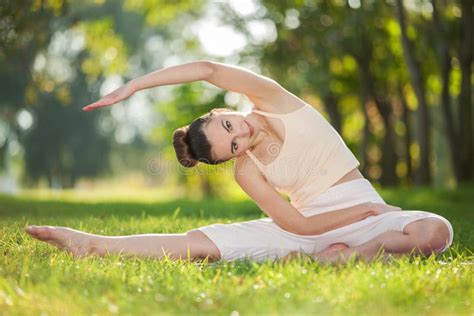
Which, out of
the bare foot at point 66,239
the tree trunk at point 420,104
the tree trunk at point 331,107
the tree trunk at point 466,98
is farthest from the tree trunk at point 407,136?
the bare foot at point 66,239

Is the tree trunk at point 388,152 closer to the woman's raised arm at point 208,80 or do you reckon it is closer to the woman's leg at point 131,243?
the woman's raised arm at point 208,80

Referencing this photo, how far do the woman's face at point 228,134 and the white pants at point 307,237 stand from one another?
0.52 metres

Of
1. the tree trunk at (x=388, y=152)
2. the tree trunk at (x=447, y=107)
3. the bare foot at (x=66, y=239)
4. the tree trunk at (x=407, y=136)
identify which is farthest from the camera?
the tree trunk at (x=388, y=152)

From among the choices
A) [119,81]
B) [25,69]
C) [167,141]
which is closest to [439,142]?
[167,141]

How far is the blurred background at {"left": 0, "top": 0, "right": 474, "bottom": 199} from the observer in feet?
48.3

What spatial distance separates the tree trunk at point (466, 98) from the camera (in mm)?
14547

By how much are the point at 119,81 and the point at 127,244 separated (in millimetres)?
38835

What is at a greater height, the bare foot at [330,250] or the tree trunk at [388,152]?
the bare foot at [330,250]

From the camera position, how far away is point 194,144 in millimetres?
4531

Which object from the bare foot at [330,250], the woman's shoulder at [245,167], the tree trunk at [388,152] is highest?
the woman's shoulder at [245,167]

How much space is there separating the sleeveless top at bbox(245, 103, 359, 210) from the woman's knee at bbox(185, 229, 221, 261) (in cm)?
58

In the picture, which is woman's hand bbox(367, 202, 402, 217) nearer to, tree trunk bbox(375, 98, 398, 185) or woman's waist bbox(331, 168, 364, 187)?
woman's waist bbox(331, 168, 364, 187)

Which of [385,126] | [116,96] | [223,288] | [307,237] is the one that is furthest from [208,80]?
[385,126]

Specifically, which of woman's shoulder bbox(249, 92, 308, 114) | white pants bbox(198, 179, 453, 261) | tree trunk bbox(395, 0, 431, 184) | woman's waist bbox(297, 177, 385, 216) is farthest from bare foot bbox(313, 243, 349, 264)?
tree trunk bbox(395, 0, 431, 184)
